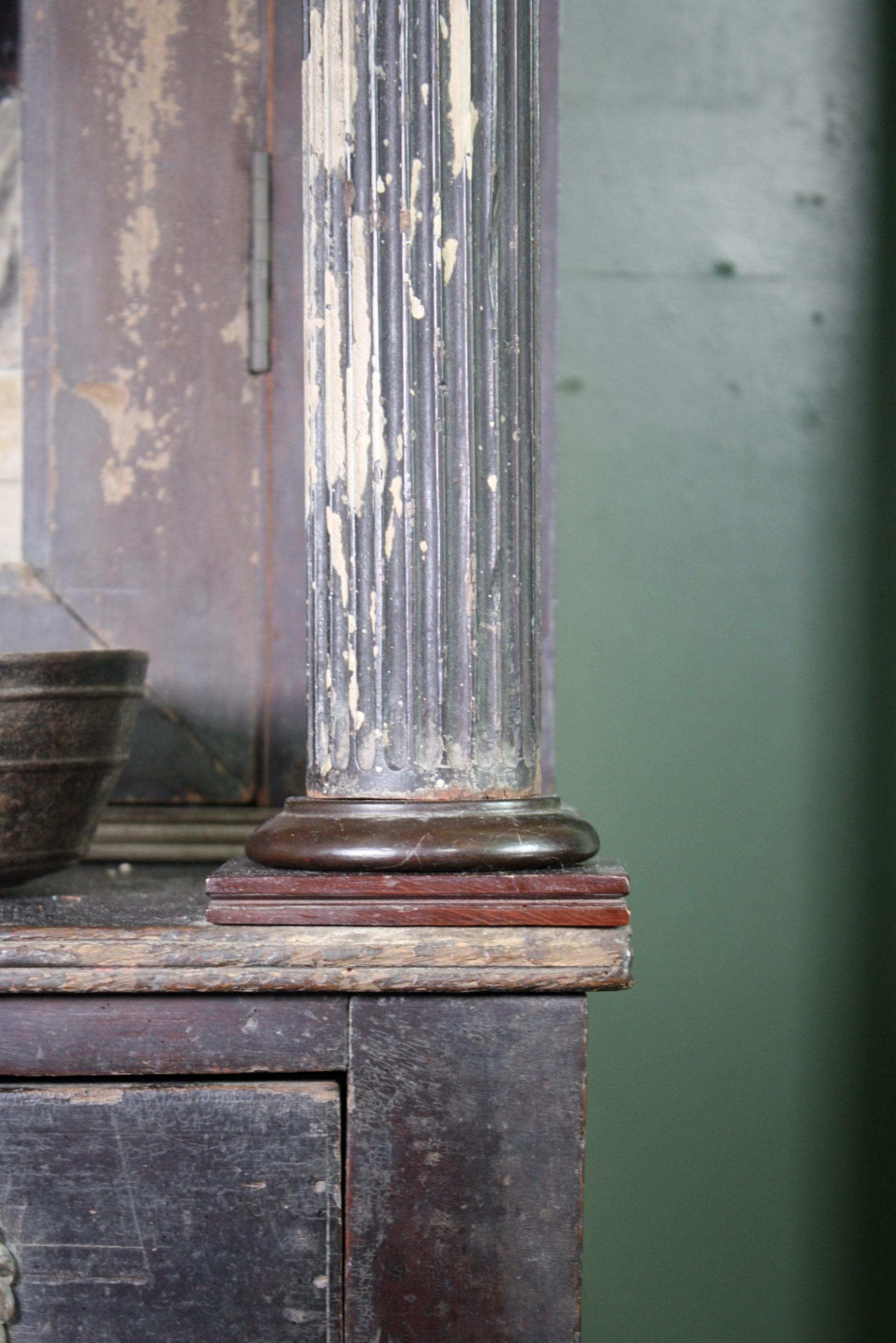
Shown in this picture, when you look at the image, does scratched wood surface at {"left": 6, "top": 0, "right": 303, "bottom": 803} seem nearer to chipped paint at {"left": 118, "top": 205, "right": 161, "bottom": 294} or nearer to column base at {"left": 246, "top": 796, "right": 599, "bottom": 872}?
chipped paint at {"left": 118, "top": 205, "right": 161, "bottom": 294}

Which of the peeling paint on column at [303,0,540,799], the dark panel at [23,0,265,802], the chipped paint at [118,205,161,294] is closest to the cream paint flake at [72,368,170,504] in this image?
the dark panel at [23,0,265,802]

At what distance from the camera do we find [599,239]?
4.90 ft

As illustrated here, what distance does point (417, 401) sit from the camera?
92cm

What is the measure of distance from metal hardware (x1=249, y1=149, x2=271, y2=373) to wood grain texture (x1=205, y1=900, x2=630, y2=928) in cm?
80

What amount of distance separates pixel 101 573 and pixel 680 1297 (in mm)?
1153

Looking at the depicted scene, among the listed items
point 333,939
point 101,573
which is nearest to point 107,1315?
point 333,939

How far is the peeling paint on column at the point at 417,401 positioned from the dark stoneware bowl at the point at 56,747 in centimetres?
21

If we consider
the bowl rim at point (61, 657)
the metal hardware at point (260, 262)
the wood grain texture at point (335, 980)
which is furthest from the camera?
the metal hardware at point (260, 262)

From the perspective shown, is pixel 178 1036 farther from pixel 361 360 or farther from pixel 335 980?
pixel 361 360

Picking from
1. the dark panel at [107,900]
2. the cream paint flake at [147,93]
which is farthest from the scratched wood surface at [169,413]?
the dark panel at [107,900]

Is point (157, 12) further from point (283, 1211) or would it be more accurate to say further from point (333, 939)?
point (283, 1211)

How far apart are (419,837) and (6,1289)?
43 centimetres

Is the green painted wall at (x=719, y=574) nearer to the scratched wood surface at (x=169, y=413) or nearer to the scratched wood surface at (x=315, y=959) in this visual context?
the scratched wood surface at (x=169, y=413)

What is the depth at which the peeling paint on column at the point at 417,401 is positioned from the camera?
920 mm
